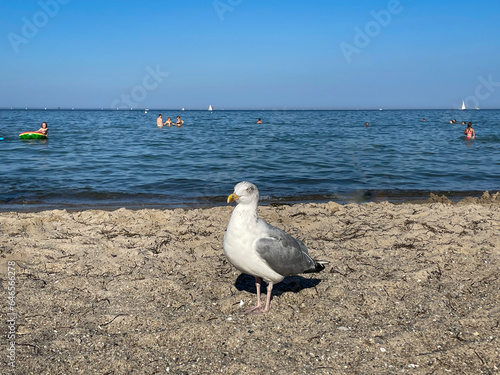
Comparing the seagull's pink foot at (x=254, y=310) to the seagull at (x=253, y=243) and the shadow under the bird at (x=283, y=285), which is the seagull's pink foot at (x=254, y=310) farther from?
the shadow under the bird at (x=283, y=285)

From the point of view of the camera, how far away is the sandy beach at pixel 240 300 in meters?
3.50

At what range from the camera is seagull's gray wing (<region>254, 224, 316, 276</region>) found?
4.16 meters

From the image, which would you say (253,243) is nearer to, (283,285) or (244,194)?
(244,194)

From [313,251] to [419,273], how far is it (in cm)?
147

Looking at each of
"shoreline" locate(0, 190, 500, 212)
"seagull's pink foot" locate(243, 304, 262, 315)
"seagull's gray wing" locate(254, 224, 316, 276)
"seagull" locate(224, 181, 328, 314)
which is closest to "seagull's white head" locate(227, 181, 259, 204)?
"seagull" locate(224, 181, 328, 314)

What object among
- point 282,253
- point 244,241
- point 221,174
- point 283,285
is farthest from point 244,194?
point 221,174

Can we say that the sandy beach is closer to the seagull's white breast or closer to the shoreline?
the seagull's white breast

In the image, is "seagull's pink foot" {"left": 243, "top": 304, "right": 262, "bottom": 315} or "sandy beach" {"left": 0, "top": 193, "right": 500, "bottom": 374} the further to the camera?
"seagull's pink foot" {"left": 243, "top": 304, "right": 262, "bottom": 315}

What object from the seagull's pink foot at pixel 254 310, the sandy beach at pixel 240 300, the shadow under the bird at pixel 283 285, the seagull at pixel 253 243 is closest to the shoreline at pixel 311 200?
the sandy beach at pixel 240 300

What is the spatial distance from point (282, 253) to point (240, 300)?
0.90m

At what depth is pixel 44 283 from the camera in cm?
488

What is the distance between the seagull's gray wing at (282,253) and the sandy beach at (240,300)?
18.7 inches

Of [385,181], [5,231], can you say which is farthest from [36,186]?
[385,181]

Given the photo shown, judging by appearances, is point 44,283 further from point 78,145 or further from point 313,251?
point 78,145
